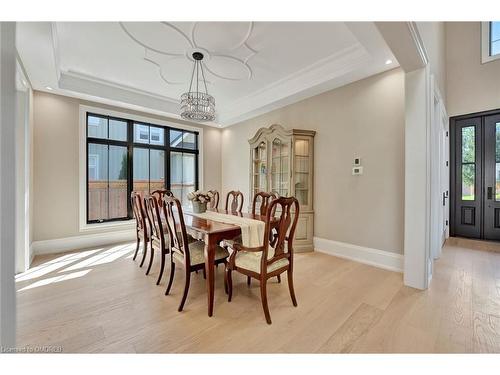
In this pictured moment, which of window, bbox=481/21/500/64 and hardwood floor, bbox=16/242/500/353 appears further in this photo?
window, bbox=481/21/500/64

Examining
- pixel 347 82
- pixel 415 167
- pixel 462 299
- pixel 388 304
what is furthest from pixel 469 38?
pixel 388 304

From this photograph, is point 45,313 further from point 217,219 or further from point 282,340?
point 282,340

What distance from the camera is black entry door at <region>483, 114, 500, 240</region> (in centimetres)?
401

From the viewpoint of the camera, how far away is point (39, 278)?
2.60 meters

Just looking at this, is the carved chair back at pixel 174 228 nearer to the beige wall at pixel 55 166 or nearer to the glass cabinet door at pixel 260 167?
the glass cabinet door at pixel 260 167

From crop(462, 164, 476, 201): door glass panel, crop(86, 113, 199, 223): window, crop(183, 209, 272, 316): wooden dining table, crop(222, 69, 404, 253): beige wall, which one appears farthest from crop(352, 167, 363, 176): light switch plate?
crop(86, 113, 199, 223): window

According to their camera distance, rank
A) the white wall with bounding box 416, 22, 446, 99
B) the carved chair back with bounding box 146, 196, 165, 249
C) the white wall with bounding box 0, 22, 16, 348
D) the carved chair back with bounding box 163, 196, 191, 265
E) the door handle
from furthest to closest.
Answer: the door handle, the carved chair back with bounding box 146, 196, 165, 249, the white wall with bounding box 416, 22, 446, 99, the carved chair back with bounding box 163, 196, 191, 265, the white wall with bounding box 0, 22, 16, 348

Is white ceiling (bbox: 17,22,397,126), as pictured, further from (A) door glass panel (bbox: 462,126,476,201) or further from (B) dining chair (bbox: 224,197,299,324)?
(A) door glass panel (bbox: 462,126,476,201)

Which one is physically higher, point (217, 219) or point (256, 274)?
point (217, 219)

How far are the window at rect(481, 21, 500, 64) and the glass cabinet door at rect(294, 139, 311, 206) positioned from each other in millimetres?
3734

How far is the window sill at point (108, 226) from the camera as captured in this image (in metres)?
3.90

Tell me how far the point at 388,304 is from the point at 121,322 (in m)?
2.38

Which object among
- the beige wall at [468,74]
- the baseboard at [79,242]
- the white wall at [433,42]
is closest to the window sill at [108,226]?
the baseboard at [79,242]

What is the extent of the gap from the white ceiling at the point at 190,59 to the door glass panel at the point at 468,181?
3085 mm
